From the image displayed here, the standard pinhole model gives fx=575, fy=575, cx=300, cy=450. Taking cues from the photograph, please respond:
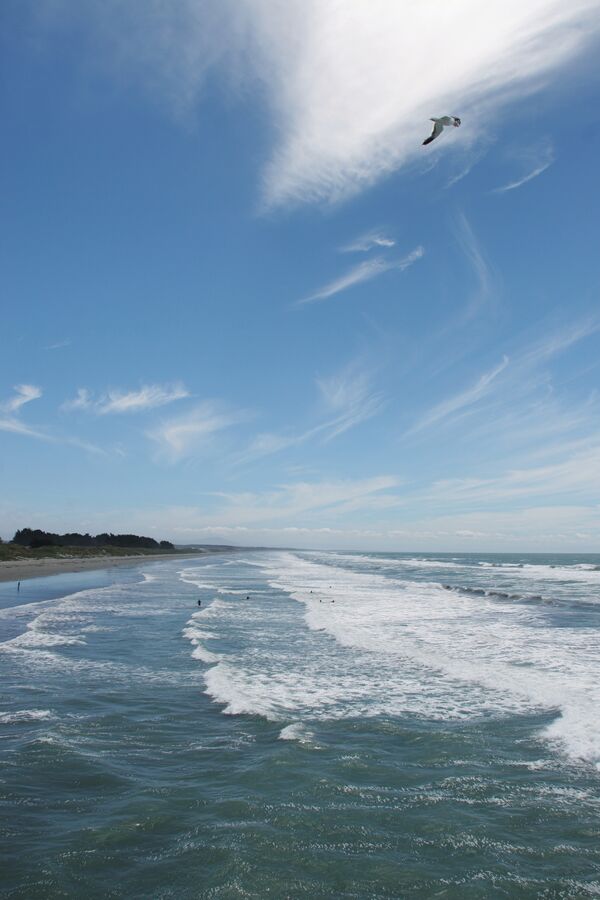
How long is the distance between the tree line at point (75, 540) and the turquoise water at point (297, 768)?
3806 inches

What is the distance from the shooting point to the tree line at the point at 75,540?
119125 millimetres

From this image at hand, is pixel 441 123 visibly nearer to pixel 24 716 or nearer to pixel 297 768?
pixel 297 768

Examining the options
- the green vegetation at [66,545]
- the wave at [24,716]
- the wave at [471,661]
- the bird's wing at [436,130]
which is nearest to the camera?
the bird's wing at [436,130]

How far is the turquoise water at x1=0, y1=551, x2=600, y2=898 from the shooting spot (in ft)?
22.2

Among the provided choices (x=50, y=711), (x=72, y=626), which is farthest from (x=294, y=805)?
(x=72, y=626)

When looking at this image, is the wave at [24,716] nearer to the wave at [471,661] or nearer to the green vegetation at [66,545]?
the wave at [471,661]

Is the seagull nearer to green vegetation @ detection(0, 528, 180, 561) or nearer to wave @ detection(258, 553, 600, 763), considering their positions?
wave @ detection(258, 553, 600, 763)

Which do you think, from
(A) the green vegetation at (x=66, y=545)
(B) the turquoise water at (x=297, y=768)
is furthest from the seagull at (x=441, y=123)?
(A) the green vegetation at (x=66, y=545)

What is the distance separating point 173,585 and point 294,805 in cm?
4283

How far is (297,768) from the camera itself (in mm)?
9758

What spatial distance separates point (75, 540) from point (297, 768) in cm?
14844

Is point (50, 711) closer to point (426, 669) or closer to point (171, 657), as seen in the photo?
point (171, 657)

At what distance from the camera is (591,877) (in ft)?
21.9

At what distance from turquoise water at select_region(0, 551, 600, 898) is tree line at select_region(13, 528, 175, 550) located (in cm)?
9667
